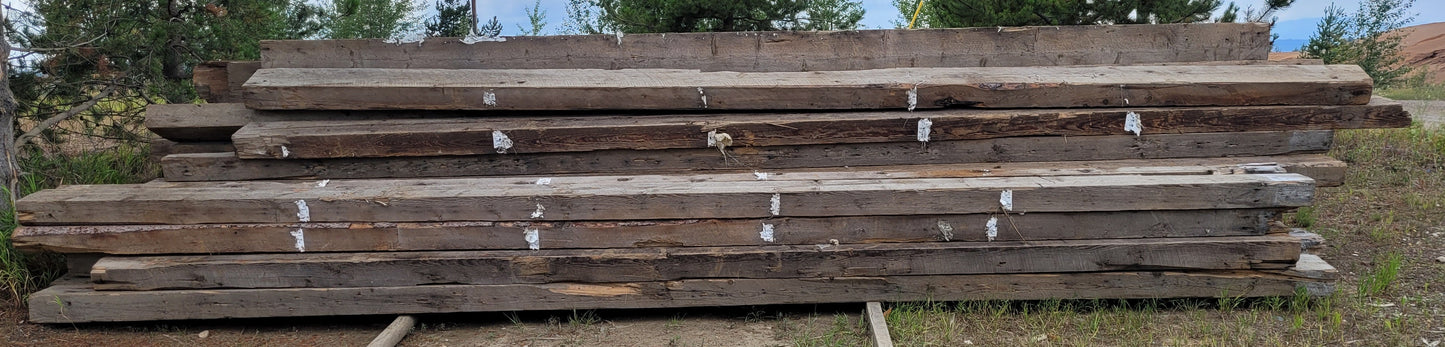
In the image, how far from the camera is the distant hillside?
70.0ft

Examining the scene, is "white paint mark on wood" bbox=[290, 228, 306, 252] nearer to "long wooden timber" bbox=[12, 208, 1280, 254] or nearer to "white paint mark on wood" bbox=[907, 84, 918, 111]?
"long wooden timber" bbox=[12, 208, 1280, 254]

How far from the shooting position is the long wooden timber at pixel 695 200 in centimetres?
442

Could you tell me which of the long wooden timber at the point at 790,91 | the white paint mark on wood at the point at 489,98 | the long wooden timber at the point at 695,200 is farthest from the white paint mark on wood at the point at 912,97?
the white paint mark on wood at the point at 489,98

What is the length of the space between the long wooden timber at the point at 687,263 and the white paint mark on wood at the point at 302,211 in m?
0.22

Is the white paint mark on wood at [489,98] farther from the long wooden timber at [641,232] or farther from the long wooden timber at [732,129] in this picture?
the long wooden timber at [641,232]

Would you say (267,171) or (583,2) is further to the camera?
(583,2)

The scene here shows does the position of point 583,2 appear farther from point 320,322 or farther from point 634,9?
point 320,322

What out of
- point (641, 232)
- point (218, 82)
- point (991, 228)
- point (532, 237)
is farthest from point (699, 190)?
point (218, 82)

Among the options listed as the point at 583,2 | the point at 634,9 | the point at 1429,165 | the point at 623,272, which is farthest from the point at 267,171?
the point at 1429,165

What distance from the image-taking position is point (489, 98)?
15.8ft

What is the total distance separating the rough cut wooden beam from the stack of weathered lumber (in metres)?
0.01

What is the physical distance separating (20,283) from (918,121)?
5.23m

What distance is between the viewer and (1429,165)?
7.91m

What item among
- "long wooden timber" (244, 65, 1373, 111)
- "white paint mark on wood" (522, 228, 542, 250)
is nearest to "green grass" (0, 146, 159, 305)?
"long wooden timber" (244, 65, 1373, 111)
